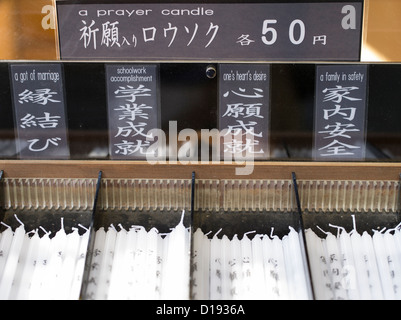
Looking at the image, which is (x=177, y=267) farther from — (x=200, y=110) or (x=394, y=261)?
(x=394, y=261)

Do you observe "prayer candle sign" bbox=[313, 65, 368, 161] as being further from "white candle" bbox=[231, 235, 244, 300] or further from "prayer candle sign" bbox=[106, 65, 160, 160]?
"prayer candle sign" bbox=[106, 65, 160, 160]

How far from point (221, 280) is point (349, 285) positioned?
0.39 m

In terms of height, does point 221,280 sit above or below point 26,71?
below

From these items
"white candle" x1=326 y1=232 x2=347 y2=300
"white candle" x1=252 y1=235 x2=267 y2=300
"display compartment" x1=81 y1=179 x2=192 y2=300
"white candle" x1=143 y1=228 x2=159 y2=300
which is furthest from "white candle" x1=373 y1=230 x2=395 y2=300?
"white candle" x1=143 y1=228 x2=159 y2=300

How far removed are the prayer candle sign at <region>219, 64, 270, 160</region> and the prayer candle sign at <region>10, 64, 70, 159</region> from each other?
1.82 ft

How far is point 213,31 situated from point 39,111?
0.66 metres

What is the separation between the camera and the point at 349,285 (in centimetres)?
157

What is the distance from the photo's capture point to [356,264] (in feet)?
5.35

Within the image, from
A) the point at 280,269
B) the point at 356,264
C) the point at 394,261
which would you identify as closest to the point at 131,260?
the point at 280,269
